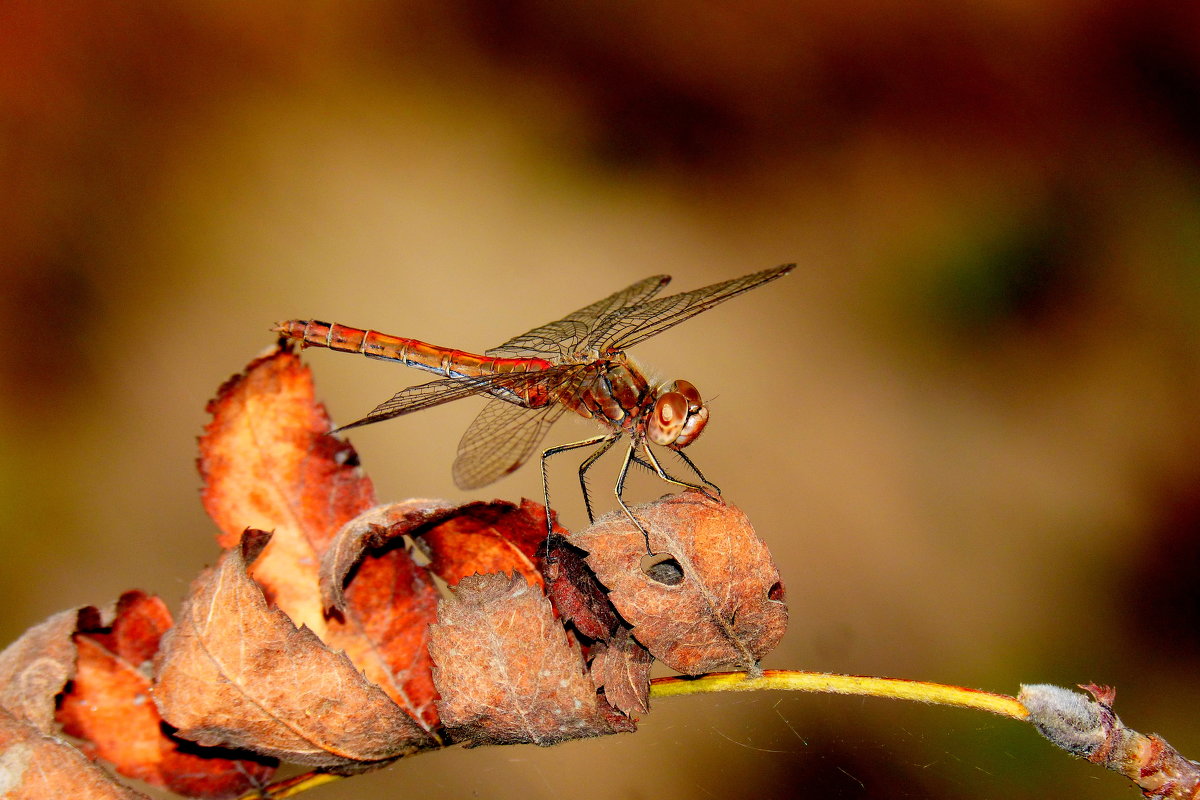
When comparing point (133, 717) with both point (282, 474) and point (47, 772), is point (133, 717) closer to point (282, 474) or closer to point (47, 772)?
point (47, 772)

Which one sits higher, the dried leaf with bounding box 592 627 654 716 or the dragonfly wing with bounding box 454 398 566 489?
the dragonfly wing with bounding box 454 398 566 489

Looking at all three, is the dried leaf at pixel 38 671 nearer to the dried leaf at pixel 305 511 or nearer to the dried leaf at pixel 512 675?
the dried leaf at pixel 305 511

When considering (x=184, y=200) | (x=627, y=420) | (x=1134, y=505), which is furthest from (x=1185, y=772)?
(x=184, y=200)

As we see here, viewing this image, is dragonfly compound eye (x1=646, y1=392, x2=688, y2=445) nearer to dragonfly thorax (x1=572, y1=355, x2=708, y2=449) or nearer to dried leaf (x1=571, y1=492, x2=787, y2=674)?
dragonfly thorax (x1=572, y1=355, x2=708, y2=449)

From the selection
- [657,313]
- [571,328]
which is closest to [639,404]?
[657,313]

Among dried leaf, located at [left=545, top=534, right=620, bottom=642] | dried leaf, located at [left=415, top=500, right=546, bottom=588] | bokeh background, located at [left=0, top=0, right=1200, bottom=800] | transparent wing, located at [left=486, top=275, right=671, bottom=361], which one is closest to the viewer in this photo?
dried leaf, located at [left=545, top=534, right=620, bottom=642]

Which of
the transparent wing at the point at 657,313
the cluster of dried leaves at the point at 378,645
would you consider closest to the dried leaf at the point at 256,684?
the cluster of dried leaves at the point at 378,645

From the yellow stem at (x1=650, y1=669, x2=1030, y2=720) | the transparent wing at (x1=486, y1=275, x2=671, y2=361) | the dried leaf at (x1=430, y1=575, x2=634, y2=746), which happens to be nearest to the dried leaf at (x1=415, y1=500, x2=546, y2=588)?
the dried leaf at (x1=430, y1=575, x2=634, y2=746)
